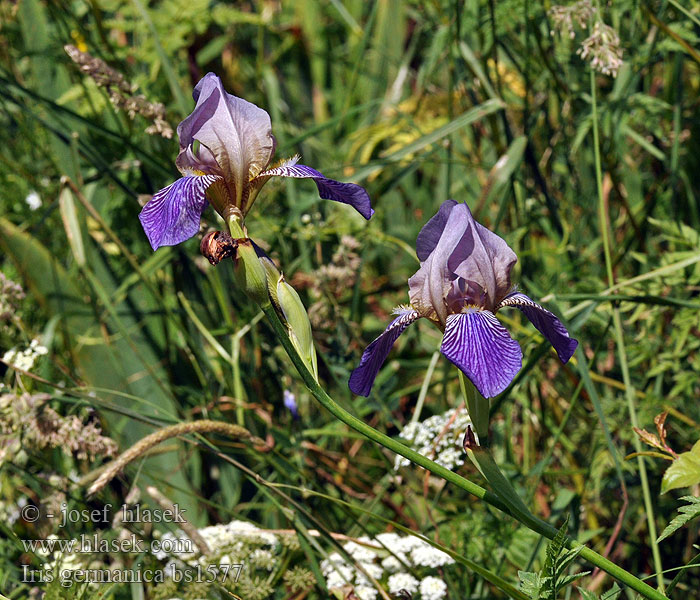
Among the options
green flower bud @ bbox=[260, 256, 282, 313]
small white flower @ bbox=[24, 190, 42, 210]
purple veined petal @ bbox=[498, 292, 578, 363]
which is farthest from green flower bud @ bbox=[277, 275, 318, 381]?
small white flower @ bbox=[24, 190, 42, 210]

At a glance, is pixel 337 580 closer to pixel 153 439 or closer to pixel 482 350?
pixel 153 439

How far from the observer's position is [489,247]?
0.93 m

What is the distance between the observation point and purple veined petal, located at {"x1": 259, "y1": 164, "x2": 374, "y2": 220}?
3.15 feet

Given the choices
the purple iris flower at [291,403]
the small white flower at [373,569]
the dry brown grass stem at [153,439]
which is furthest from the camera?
the purple iris flower at [291,403]

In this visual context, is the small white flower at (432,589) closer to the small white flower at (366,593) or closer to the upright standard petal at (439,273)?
the small white flower at (366,593)

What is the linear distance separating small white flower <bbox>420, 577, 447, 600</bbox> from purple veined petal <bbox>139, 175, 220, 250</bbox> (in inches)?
28.4

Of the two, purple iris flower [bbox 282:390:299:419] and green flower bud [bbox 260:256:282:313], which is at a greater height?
green flower bud [bbox 260:256:282:313]

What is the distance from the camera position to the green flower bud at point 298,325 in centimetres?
90

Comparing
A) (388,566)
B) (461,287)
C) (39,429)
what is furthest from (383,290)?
(461,287)

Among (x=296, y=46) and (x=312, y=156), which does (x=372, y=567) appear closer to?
(x=312, y=156)

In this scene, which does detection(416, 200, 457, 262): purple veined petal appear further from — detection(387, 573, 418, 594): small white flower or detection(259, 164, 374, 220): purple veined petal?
detection(387, 573, 418, 594): small white flower

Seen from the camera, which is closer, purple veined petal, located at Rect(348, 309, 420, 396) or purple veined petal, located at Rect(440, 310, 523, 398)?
purple veined petal, located at Rect(440, 310, 523, 398)

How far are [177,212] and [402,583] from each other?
74 cm

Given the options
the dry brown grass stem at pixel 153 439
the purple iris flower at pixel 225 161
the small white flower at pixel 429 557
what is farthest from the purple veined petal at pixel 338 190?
the small white flower at pixel 429 557
